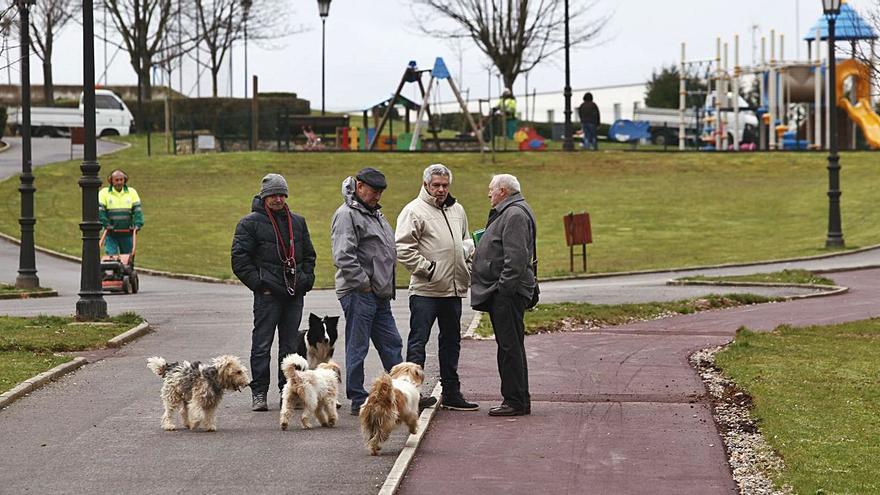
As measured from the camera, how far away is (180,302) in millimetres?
22250

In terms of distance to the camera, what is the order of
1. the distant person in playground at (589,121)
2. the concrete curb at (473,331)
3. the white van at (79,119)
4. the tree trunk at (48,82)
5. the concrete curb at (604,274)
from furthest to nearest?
the tree trunk at (48,82) → the white van at (79,119) → the distant person in playground at (589,121) → the concrete curb at (604,274) → the concrete curb at (473,331)

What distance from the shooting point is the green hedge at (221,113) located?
179 feet

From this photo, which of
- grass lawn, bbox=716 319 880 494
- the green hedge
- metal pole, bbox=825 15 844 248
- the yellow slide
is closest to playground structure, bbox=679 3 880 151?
the yellow slide

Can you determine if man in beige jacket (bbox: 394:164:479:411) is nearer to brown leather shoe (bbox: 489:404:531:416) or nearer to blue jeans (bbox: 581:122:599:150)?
brown leather shoe (bbox: 489:404:531:416)

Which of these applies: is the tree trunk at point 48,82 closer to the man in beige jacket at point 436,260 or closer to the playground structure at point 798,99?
the playground structure at point 798,99

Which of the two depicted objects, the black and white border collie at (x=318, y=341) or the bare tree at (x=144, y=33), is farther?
the bare tree at (x=144, y=33)

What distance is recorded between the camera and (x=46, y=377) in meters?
13.7

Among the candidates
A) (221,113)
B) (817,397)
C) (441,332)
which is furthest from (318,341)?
(221,113)

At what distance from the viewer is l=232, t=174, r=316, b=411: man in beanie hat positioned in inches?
470

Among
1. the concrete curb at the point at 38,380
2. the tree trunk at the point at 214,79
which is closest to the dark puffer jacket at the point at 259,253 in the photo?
the concrete curb at the point at 38,380

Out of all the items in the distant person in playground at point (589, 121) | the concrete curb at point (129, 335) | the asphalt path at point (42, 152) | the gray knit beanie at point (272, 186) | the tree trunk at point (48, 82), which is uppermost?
the tree trunk at point (48, 82)

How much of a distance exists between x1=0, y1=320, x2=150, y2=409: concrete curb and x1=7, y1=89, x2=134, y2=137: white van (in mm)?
48436

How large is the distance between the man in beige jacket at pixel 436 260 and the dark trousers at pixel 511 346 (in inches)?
14.5

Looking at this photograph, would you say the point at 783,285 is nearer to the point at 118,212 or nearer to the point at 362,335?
the point at 118,212
